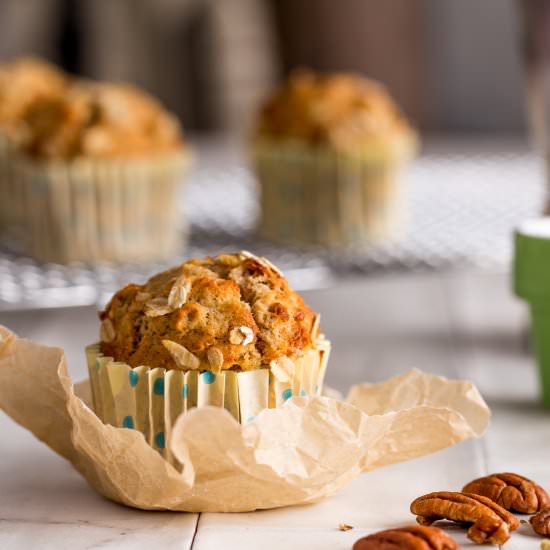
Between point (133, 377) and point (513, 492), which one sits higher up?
point (133, 377)

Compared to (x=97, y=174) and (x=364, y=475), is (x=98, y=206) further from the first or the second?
(x=364, y=475)

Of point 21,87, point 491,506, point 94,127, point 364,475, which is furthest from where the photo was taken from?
point 21,87

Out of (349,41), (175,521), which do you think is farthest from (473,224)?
(349,41)

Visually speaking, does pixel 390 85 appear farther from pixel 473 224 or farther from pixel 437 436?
pixel 437 436

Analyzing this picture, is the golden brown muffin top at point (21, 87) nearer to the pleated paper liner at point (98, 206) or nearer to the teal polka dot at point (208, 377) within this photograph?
the pleated paper liner at point (98, 206)

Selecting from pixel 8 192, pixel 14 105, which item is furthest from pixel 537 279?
pixel 14 105

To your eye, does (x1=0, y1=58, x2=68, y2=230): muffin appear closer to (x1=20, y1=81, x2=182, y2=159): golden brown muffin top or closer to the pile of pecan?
(x1=20, y1=81, x2=182, y2=159): golden brown muffin top
